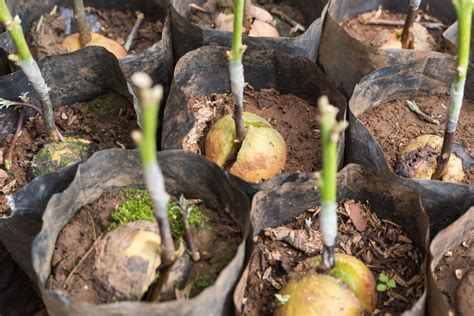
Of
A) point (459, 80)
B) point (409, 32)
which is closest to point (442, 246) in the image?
point (459, 80)

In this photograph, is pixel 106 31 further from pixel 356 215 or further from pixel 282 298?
pixel 282 298

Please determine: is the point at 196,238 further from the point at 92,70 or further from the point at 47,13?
the point at 47,13

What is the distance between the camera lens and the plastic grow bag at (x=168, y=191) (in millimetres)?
1152

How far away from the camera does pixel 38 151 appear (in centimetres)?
163

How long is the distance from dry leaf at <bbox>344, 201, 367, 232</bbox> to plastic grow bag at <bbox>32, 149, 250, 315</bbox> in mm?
294

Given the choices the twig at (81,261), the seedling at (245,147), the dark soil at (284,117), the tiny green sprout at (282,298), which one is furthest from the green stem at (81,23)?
the tiny green sprout at (282,298)

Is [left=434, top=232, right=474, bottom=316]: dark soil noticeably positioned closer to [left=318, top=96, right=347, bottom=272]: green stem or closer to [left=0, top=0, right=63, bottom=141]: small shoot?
[left=318, top=96, right=347, bottom=272]: green stem

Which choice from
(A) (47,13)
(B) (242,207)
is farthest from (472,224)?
(A) (47,13)

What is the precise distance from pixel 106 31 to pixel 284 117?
0.79 m

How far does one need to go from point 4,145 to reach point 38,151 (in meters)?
0.11

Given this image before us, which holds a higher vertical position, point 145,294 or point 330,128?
point 330,128

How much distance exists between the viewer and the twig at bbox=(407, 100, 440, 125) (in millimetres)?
1704

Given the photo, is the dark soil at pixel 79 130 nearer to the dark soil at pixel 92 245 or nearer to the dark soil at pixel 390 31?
the dark soil at pixel 92 245

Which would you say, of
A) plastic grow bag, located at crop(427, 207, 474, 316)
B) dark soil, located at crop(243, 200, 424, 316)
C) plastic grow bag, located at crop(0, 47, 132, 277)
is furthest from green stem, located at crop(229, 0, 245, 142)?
plastic grow bag, located at crop(427, 207, 474, 316)
